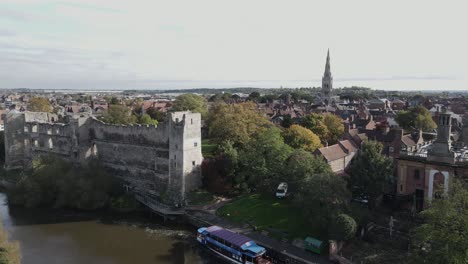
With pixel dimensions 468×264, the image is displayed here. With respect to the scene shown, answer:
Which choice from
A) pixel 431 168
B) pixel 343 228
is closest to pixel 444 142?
pixel 431 168

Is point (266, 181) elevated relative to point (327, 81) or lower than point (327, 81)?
lower

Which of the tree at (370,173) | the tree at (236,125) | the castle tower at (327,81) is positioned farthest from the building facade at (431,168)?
the castle tower at (327,81)

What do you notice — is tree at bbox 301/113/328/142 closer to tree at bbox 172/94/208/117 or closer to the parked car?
the parked car

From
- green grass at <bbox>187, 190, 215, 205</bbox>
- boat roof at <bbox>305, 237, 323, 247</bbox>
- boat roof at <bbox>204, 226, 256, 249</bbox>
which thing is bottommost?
boat roof at <bbox>204, 226, 256, 249</bbox>

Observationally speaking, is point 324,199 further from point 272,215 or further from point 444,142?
point 444,142

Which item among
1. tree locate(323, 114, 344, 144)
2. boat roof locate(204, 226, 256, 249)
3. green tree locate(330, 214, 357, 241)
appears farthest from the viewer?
tree locate(323, 114, 344, 144)

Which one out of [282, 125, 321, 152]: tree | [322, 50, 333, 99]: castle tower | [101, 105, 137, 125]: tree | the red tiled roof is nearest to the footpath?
the red tiled roof

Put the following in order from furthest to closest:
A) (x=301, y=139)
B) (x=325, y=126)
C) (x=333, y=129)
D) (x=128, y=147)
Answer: (x=333, y=129) → (x=325, y=126) → (x=301, y=139) → (x=128, y=147)
